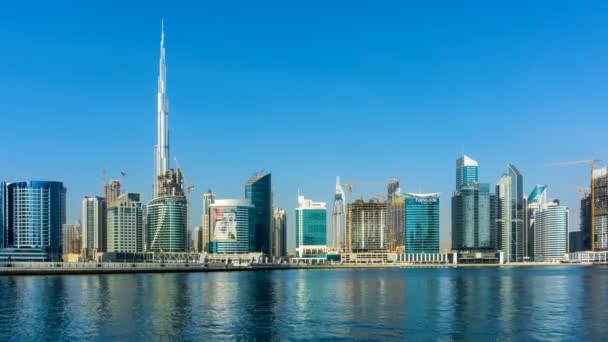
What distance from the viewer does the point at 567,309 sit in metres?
91.7

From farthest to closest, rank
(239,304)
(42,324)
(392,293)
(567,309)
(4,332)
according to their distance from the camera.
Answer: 1. (392,293)
2. (239,304)
3. (567,309)
4. (42,324)
5. (4,332)

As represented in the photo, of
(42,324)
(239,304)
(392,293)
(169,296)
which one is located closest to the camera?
(42,324)

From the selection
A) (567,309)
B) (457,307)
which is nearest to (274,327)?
(457,307)

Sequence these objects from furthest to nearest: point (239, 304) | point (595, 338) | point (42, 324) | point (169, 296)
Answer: point (169, 296) → point (239, 304) → point (42, 324) → point (595, 338)

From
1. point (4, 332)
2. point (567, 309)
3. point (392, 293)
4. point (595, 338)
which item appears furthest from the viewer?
point (392, 293)

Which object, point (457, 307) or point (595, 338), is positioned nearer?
point (595, 338)

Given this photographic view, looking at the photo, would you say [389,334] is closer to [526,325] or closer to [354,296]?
[526,325]

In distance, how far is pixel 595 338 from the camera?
6588 cm

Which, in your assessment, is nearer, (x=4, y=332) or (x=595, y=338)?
(x=595, y=338)

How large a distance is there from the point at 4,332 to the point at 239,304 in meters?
38.2

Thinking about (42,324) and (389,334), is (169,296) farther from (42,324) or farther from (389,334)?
(389,334)

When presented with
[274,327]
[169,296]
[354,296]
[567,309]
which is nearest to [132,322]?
[274,327]

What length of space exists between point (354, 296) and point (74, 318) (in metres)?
50.4

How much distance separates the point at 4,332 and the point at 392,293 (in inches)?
2831
